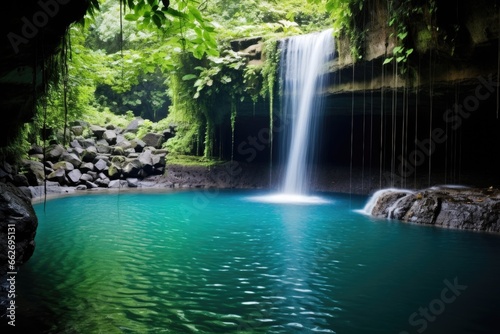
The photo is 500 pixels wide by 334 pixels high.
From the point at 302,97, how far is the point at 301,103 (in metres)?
0.29

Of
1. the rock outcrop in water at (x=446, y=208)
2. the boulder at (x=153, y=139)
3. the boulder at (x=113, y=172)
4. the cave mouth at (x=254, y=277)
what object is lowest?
the cave mouth at (x=254, y=277)

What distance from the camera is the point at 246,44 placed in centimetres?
1670

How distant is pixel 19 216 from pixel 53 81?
2775 mm

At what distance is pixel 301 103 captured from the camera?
626 inches

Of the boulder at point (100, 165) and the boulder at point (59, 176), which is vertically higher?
the boulder at point (100, 165)

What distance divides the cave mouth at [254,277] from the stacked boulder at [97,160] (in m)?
6.92

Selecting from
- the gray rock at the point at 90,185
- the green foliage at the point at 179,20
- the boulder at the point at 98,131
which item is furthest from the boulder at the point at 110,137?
the green foliage at the point at 179,20

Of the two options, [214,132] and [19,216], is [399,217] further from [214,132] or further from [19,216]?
[214,132]

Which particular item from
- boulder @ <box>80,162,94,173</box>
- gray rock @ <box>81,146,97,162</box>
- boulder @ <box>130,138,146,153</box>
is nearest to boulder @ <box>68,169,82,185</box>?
boulder @ <box>80,162,94,173</box>

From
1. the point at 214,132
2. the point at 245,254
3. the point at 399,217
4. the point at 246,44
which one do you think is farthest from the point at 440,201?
the point at 214,132

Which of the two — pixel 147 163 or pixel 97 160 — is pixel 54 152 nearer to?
pixel 97 160

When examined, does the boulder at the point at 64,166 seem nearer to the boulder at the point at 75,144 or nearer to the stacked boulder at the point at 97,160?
the stacked boulder at the point at 97,160

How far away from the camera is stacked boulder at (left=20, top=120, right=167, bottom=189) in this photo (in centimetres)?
1620

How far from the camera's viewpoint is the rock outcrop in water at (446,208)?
880cm
